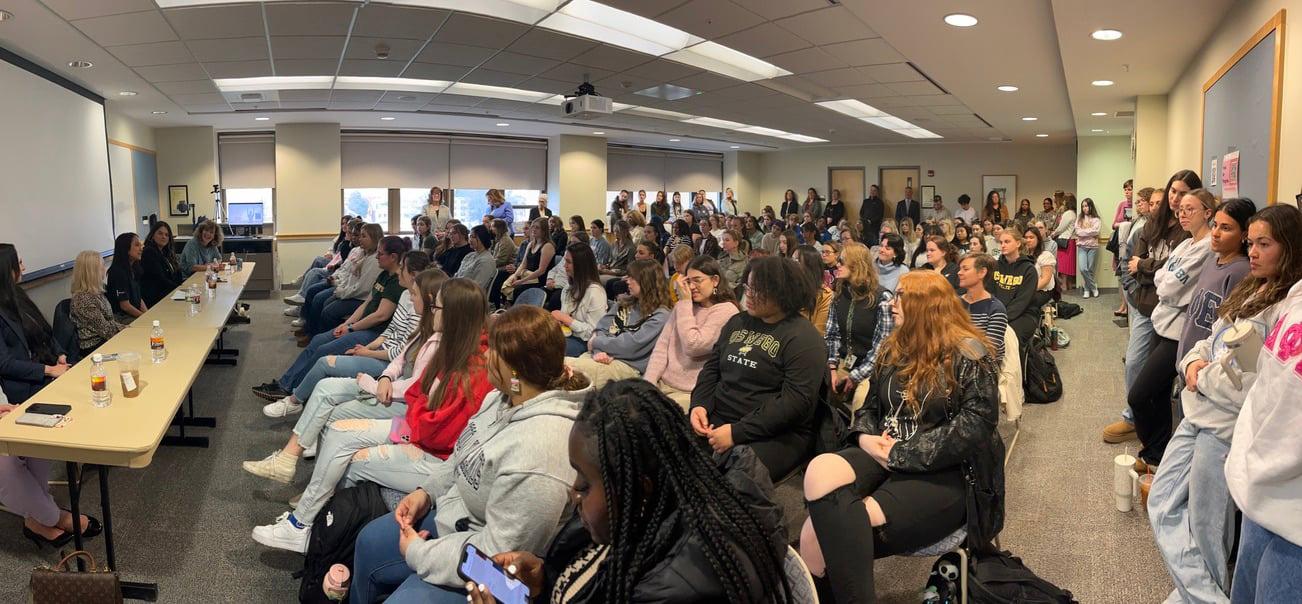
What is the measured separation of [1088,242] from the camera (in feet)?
36.2

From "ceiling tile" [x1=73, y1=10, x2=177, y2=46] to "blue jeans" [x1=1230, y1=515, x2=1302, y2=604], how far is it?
6.08m

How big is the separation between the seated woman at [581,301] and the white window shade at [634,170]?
11238mm

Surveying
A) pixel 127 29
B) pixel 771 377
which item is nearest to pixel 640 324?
pixel 771 377

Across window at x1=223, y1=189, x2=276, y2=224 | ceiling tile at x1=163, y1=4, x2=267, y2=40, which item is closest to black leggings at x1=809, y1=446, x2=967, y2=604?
ceiling tile at x1=163, y1=4, x2=267, y2=40

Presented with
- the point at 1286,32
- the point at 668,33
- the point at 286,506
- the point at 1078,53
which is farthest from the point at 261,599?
the point at 1078,53

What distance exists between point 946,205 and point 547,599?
1716 centimetres

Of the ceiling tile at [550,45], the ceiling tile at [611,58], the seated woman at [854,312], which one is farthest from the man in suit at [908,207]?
the seated woman at [854,312]

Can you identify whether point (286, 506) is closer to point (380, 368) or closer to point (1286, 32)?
point (380, 368)

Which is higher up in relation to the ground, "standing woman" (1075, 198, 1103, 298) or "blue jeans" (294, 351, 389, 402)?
"standing woman" (1075, 198, 1103, 298)

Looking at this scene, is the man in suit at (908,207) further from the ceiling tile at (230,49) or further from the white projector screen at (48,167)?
the white projector screen at (48,167)

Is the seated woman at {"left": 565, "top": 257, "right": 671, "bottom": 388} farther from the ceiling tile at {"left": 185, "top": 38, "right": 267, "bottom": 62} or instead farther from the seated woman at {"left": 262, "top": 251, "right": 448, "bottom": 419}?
the ceiling tile at {"left": 185, "top": 38, "right": 267, "bottom": 62}

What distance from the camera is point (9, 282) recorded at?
13.1ft

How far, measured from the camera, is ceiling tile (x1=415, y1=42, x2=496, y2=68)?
6.45 meters

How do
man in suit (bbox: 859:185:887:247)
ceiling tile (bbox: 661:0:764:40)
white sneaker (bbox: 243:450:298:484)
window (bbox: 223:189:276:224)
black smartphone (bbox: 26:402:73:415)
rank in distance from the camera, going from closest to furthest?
black smartphone (bbox: 26:402:73:415) → white sneaker (bbox: 243:450:298:484) → ceiling tile (bbox: 661:0:764:40) → window (bbox: 223:189:276:224) → man in suit (bbox: 859:185:887:247)
